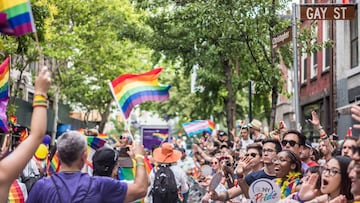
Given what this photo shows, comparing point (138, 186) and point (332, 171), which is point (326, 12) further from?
point (138, 186)

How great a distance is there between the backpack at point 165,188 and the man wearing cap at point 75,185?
6.76 metres

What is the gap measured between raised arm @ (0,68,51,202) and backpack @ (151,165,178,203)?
734cm

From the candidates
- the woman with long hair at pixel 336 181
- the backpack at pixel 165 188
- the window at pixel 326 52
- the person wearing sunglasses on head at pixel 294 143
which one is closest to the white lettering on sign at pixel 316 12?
the backpack at pixel 165 188

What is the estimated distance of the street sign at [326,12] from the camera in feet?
41.5

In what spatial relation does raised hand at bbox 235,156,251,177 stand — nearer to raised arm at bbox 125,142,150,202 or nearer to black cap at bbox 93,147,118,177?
black cap at bbox 93,147,118,177

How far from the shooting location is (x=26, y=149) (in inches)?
185

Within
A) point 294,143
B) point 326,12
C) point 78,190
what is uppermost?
point 326,12

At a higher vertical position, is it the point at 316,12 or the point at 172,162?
the point at 316,12

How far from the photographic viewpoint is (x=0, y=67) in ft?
33.7

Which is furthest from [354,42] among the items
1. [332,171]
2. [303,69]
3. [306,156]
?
[332,171]

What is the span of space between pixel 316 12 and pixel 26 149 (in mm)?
8875

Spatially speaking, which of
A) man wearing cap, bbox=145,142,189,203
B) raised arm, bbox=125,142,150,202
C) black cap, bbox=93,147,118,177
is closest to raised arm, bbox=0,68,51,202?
raised arm, bbox=125,142,150,202

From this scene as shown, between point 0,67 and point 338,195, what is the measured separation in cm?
626

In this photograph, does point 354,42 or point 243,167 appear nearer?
point 243,167
